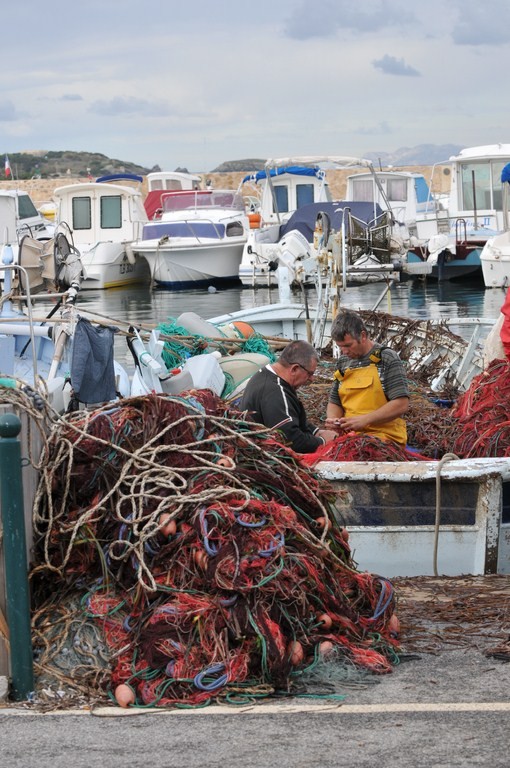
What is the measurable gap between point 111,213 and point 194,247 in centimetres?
450

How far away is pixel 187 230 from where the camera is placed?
3569 centimetres

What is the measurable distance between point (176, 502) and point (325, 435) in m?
2.84

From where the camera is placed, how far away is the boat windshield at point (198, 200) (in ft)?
126

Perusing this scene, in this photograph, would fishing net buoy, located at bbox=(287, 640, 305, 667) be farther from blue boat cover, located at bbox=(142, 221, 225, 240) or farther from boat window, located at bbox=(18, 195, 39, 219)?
blue boat cover, located at bbox=(142, 221, 225, 240)

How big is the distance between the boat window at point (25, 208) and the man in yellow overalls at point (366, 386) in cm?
2891

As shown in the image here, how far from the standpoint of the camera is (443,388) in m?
10.4

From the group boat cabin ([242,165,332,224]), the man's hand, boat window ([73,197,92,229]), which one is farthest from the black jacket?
boat window ([73,197,92,229])

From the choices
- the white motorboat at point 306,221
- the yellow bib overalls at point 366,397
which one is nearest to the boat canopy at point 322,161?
the white motorboat at point 306,221

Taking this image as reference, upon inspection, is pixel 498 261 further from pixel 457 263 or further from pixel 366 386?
pixel 366 386

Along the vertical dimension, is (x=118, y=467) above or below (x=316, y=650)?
above

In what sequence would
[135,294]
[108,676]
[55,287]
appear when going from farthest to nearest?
[135,294], [55,287], [108,676]

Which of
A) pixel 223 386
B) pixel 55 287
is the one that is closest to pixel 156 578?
pixel 223 386

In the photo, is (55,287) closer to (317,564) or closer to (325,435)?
(325,435)

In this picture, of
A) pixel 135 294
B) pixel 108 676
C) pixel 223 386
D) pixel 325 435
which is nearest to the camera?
pixel 108 676
